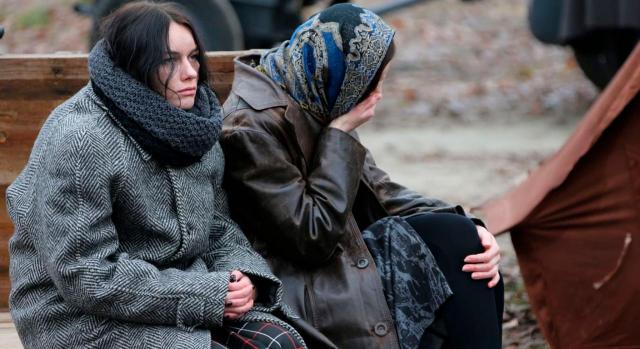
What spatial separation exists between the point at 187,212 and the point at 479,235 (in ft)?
2.73

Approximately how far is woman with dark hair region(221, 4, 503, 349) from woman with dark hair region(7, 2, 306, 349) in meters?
0.17

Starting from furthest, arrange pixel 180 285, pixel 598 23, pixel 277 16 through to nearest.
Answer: pixel 277 16
pixel 598 23
pixel 180 285

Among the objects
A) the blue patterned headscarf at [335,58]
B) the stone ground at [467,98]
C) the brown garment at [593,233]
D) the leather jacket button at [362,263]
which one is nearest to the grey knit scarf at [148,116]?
the blue patterned headscarf at [335,58]

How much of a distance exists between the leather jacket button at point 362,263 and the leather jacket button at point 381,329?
15cm

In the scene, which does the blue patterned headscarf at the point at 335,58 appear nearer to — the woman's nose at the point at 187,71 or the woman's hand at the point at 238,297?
the woman's nose at the point at 187,71

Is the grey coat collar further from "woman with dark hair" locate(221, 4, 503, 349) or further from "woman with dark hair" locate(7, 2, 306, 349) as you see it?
"woman with dark hair" locate(221, 4, 503, 349)

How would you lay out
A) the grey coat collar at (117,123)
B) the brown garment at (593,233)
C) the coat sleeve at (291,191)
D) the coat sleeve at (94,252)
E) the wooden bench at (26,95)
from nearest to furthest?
the coat sleeve at (94,252), the grey coat collar at (117,123), the coat sleeve at (291,191), the wooden bench at (26,95), the brown garment at (593,233)

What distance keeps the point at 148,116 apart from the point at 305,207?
48 cm

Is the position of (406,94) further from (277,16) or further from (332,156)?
(332,156)

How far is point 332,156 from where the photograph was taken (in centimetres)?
297

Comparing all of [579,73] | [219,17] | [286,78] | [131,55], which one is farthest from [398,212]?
[579,73]

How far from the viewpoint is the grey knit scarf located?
8.59 ft

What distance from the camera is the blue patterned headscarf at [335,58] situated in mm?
2965

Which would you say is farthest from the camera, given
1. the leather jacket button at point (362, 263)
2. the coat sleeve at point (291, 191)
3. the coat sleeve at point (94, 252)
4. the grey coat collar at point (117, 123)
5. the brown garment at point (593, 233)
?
the brown garment at point (593, 233)
